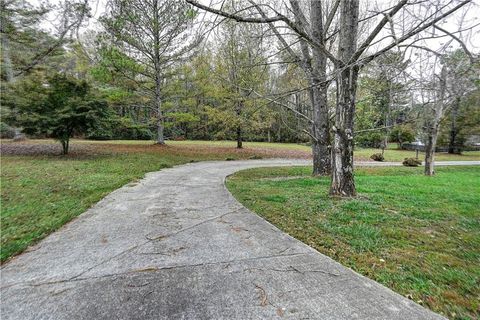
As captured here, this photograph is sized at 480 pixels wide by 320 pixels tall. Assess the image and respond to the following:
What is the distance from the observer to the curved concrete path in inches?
79.7

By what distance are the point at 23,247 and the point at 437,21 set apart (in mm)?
6764

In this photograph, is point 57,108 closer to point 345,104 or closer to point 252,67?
point 252,67

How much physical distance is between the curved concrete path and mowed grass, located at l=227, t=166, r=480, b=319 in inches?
12.1

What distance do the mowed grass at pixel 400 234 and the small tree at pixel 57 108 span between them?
8.11 metres

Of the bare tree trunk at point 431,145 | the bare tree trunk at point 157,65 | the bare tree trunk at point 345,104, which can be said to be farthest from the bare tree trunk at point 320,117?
the bare tree trunk at point 157,65

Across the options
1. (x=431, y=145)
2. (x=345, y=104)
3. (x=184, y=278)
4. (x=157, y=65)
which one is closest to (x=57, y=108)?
(x=157, y=65)

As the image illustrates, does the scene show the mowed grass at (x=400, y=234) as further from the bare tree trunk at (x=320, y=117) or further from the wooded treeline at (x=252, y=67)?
the bare tree trunk at (x=320, y=117)

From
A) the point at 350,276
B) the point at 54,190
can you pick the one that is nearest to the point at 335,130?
the point at 350,276

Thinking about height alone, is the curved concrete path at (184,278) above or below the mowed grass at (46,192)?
below

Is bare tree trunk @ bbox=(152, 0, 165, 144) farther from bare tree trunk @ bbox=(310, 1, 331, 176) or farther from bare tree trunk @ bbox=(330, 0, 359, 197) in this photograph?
bare tree trunk @ bbox=(330, 0, 359, 197)

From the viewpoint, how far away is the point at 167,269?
2643mm

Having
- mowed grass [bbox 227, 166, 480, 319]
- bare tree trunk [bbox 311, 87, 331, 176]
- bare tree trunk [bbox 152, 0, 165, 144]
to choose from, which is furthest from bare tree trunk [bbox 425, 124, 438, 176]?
bare tree trunk [bbox 152, 0, 165, 144]

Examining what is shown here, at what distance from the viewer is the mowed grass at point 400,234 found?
242 centimetres

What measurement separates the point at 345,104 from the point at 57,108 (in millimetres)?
11295
